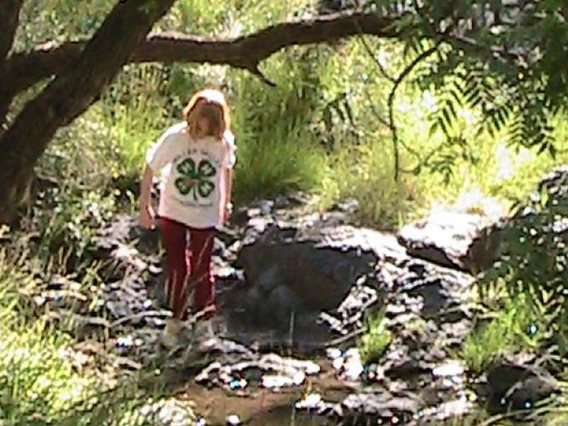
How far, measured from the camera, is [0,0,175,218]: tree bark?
433 centimetres

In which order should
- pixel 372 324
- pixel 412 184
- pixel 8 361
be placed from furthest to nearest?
1. pixel 412 184
2. pixel 372 324
3. pixel 8 361

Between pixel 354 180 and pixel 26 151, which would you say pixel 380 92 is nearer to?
pixel 354 180

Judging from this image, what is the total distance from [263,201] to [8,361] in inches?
210

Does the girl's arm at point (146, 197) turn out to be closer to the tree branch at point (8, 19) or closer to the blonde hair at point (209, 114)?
the blonde hair at point (209, 114)

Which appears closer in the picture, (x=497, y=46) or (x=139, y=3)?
(x=497, y=46)

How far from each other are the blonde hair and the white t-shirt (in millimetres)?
47

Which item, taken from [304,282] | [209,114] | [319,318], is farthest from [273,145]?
[209,114]

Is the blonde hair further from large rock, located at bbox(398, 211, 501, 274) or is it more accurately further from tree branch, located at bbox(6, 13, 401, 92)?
tree branch, located at bbox(6, 13, 401, 92)

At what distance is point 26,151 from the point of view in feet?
14.8

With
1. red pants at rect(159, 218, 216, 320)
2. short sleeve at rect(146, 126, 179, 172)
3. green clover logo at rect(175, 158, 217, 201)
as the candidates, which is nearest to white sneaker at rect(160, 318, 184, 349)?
red pants at rect(159, 218, 216, 320)

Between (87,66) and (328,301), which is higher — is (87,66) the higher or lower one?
the higher one

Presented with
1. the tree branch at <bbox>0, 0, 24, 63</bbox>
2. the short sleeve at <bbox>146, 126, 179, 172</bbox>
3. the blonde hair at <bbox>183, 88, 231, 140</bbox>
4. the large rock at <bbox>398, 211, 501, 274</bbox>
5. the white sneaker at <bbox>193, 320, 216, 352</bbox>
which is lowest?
the white sneaker at <bbox>193, 320, 216, 352</bbox>

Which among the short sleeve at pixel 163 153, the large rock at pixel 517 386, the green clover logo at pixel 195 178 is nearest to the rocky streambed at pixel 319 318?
the large rock at pixel 517 386

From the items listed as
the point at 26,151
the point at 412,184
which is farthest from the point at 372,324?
the point at 26,151
